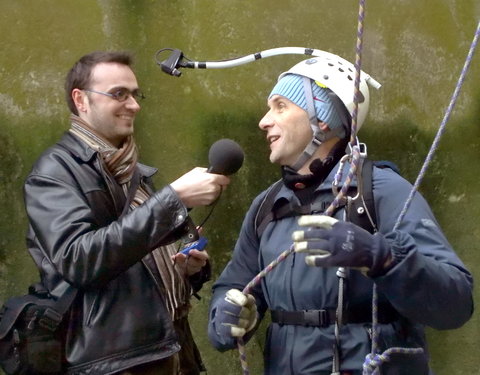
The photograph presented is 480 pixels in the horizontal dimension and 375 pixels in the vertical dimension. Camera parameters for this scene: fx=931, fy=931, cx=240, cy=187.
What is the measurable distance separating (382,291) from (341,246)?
304 mm

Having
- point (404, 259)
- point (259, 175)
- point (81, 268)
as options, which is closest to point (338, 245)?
point (404, 259)

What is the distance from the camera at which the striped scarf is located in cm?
362

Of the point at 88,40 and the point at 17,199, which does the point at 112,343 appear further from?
the point at 88,40

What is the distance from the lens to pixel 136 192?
3711 mm

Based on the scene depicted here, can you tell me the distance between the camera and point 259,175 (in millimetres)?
4867

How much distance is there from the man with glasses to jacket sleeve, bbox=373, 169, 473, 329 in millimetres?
800

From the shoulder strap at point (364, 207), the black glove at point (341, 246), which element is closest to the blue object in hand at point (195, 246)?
the shoulder strap at point (364, 207)

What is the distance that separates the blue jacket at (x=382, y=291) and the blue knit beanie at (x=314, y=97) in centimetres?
23

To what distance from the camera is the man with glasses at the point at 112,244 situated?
10.9 ft

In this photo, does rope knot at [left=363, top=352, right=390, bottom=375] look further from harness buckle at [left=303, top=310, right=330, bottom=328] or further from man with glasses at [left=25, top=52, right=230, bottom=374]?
man with glasses at [left=25, top=52, right=230, bottom=374]

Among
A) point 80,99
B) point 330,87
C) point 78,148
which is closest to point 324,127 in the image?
point 330,87

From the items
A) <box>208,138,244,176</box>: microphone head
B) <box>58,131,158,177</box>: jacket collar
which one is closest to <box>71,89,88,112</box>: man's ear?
<box>58,131,158,177</box>: jacket collar

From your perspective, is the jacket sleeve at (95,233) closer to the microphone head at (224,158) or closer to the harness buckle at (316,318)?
the microphone head at (224,158)

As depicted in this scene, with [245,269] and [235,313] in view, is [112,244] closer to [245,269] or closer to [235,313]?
[245,269]
